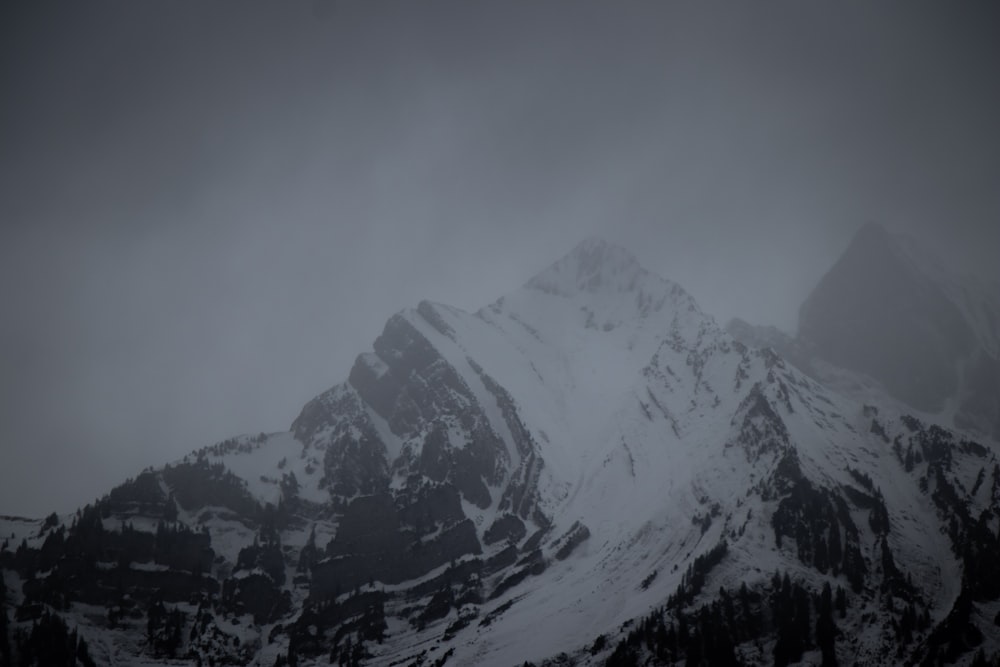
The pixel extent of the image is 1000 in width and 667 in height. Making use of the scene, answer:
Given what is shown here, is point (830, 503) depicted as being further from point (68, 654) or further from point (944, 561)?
point (68, 654)

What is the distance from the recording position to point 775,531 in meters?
194

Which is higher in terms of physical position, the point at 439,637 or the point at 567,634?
the point at 439,637

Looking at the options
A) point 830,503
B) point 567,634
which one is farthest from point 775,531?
point 567,634

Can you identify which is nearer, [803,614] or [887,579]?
[803,614]

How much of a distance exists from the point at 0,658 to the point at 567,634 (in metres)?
140

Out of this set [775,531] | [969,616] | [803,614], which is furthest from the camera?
[775,531]

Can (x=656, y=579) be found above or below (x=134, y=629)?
below

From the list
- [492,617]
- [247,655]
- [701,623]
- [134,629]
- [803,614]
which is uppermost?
[134,629]

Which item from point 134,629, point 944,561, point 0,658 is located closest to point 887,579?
point 944,561

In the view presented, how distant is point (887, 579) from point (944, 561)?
19936mm

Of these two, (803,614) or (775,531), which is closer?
(803,614)

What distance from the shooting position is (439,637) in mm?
196625

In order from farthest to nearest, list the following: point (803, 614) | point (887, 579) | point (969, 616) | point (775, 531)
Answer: point (775, 531)
point (887, 579)
point (803, 614)
point (969, 616)

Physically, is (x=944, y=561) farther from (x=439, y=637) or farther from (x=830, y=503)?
(x=439, y=637)
